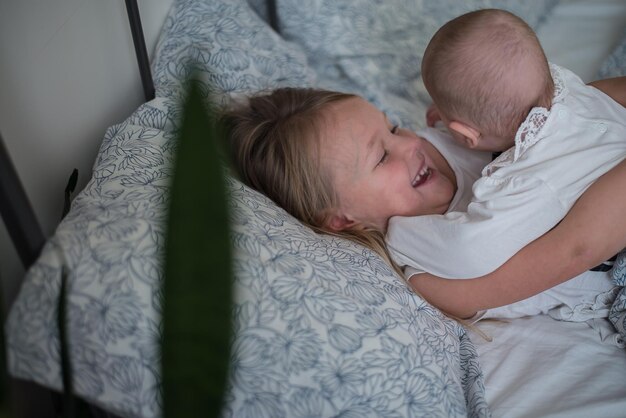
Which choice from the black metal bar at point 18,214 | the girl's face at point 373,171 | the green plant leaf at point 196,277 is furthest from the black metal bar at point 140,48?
the green plant leaf at point 196,277

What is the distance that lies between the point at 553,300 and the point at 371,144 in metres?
0.45

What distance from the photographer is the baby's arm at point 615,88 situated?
4.33 ft

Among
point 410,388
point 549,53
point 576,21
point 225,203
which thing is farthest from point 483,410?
point 576,21

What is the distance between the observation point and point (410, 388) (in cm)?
92

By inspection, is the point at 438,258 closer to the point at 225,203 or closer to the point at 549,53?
the point at 225,203

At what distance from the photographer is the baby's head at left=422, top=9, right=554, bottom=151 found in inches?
42.7

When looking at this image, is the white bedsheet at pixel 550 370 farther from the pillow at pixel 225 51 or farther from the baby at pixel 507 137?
the pillow at pixel 225 51

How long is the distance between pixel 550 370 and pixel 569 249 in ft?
0.69

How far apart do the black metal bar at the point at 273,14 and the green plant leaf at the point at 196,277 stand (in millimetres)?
1414

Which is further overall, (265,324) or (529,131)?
(529,131)

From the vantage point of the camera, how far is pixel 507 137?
118 centimetres

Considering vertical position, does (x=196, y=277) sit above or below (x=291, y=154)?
above

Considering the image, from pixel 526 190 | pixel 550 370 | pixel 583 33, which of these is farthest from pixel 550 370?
pixel 583 33

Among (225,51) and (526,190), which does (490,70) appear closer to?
(526,190)
